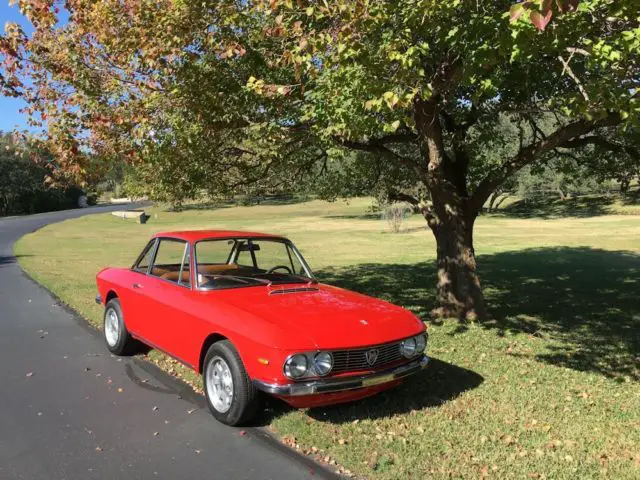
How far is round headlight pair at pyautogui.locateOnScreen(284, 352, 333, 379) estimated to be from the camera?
395 centimetres

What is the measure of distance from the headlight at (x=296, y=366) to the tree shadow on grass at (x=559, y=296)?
394 centimetres

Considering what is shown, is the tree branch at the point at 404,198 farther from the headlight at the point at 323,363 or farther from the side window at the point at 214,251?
the headlight at the point at 323,363

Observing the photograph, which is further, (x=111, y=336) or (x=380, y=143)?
(x=380, y=143)

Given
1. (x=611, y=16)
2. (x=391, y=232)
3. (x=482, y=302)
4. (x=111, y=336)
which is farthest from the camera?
(x=391, y=232)

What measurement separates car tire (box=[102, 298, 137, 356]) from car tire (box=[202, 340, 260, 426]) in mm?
2002

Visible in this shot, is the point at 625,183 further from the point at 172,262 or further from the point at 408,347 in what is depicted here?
the point at 172,262

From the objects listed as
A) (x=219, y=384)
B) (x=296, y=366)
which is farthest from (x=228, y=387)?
(x=296, y=366)

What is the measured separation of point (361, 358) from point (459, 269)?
5.12m

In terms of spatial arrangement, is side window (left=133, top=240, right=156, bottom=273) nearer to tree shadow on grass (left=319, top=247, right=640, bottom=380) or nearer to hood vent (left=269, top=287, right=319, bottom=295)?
hood vent (left=269, top=287, right=319, bottom=295)

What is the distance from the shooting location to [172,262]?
6.07 meters

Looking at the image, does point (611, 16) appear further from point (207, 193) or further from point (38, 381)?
point (207, 193)

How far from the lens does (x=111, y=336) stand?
21.5ft

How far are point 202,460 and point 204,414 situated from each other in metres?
0.82

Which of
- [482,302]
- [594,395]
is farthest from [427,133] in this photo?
[594,395]
